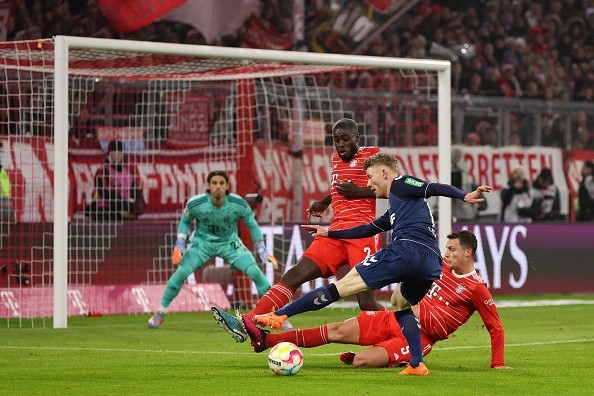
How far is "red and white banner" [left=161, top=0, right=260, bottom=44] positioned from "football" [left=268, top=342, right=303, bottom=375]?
37.3 feet

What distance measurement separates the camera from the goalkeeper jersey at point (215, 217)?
49.1 ft

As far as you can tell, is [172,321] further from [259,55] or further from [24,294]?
[259,55]

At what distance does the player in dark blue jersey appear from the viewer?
914cm

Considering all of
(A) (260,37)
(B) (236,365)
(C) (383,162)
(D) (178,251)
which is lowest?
(B) (236,365)

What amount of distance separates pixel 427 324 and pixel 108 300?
7.86 metres

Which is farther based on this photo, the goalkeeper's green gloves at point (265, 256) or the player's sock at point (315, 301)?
the goalkeeper's green gloves at point (265, 256)

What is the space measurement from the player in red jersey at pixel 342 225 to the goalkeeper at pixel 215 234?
3.21m

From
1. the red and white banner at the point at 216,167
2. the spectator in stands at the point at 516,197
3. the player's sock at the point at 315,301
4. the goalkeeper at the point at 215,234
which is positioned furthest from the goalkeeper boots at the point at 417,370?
the spectator in stands at the point at 516,197

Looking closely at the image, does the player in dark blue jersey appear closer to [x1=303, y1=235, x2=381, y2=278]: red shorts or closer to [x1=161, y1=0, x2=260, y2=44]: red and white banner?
[x1=303, y1=235, x2=381, y2=278]: red shorts

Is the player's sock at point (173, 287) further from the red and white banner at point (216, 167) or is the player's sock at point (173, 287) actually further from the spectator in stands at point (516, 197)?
the spectator in stands at point (516, 197)

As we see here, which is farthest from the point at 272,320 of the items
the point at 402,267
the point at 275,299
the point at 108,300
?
the point at 108,300

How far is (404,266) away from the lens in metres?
9.15

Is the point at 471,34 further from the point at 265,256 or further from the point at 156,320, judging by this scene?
the point at 156,320

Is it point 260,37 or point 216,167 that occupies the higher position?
point 260,37
